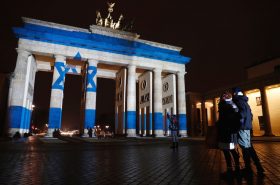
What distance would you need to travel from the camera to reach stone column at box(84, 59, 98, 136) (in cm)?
3184

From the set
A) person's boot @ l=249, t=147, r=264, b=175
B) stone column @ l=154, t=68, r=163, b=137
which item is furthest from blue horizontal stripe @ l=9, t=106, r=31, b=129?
person's boot @ l=249, t=147, r=264, b=175

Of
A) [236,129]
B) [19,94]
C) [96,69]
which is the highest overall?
[96,69]

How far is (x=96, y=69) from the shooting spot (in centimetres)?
3350

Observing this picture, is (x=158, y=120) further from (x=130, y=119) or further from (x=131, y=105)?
(x=131, y=105)

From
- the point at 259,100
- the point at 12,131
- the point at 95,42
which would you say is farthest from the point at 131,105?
the point at 259,100

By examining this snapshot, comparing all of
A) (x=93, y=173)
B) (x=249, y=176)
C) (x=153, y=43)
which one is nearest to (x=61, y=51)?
(x=153, y=43)

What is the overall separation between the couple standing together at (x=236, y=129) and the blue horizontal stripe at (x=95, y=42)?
30.2 metres

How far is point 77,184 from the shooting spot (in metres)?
4.52

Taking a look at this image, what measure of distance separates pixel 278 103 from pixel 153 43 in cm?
2331

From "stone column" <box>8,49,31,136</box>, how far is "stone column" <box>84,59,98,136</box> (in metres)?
8.50

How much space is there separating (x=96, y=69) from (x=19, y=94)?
440 inches

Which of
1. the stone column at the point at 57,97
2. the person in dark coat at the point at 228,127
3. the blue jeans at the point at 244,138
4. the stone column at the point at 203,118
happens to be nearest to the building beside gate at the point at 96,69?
the stone column at the point at 57,97

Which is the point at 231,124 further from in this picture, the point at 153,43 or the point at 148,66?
the point at 153,43

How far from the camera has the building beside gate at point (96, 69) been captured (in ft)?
98.4
